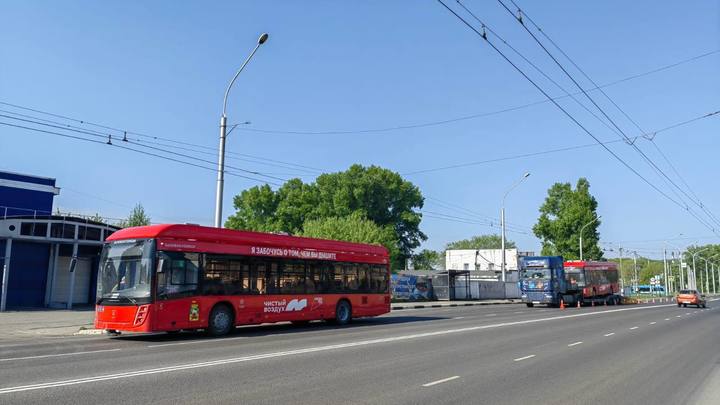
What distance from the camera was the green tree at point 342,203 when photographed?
69250 millimetres

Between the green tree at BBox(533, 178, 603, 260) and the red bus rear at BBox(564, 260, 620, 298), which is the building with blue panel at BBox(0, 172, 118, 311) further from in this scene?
the green tree at BBox(533, 178, 603, 260)

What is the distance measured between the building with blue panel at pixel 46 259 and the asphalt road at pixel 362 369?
1261cm

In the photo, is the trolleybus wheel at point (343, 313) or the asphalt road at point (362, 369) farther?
the trolleybus wheel at point (343, 313)

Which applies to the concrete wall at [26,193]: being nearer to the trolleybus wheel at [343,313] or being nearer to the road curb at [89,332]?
the road curb at [89,332]

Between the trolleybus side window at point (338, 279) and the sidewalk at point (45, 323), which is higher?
the trolleybus side window at point (338, 279)

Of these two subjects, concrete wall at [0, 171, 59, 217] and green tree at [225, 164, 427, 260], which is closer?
concrete wall at [0, 171, 59, 217]

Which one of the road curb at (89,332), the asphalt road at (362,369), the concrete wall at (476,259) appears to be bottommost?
the road curb at (89,332)

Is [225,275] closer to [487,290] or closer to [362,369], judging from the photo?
[362,369]

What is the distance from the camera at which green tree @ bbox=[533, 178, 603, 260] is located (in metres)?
65.1

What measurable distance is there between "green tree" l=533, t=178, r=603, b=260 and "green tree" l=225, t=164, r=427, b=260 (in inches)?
604

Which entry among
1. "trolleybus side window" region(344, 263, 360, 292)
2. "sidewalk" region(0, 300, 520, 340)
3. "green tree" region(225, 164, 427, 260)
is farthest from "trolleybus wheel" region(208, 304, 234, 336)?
"green tree" region(225, 164, 427, 260)

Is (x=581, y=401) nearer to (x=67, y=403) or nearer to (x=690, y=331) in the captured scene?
(x=67, y=403)

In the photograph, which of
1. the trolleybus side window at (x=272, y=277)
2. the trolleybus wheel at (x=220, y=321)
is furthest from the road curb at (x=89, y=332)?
the trolleybus side window at (x=272, y=277)

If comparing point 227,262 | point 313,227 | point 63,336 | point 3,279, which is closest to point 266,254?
point 227,262
